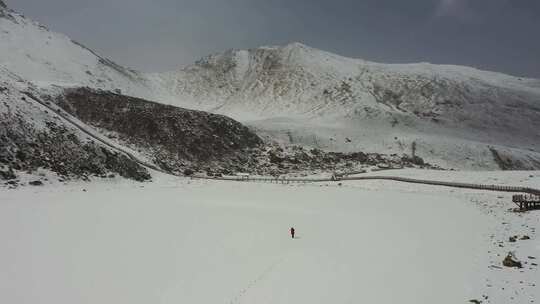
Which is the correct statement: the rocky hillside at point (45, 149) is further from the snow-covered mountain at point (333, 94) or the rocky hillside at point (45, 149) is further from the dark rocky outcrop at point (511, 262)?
the dark rocky outcrop at point (511, 262)

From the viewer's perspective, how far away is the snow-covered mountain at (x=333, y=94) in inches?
3413

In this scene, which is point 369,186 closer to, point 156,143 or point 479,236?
point 479,236

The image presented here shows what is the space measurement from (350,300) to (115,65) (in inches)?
5078

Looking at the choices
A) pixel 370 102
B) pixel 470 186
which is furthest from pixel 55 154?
pixel 370 102

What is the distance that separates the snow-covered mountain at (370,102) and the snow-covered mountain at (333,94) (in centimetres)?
32

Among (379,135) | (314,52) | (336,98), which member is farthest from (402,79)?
(379,135)

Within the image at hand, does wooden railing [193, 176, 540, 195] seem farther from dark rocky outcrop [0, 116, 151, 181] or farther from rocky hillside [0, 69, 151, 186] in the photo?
rocky hillside [0, 69, 151, 186]

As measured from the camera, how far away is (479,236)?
66.6 ft

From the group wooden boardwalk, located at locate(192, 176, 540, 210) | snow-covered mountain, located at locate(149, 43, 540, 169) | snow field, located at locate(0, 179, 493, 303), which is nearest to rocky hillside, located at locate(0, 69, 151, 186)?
snow field, located at locate(0, 179, 493, 303)

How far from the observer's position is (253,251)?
1788 centimetres

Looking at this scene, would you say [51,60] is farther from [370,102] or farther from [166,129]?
[370,102]

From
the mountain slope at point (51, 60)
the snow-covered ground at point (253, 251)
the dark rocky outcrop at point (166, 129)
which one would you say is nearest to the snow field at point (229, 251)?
the snow-covered ground at point (253, 251)

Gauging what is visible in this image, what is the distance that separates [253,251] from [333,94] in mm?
114944

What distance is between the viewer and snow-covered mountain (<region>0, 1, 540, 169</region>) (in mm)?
86688
